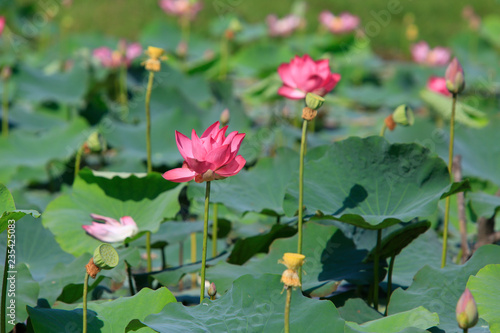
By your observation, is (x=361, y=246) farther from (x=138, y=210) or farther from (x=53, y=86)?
(x=53, y=86)

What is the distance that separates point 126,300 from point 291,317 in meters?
0.31

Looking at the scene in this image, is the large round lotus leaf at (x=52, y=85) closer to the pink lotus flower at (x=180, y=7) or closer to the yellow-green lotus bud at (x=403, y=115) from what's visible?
the pink lotus flower at (x=180, y=7)

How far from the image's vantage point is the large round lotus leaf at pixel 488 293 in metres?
0.95

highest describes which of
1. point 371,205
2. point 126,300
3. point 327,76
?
point 327,76

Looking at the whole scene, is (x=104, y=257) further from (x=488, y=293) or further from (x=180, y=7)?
(x=180, y=7)

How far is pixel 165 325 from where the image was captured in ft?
3.01

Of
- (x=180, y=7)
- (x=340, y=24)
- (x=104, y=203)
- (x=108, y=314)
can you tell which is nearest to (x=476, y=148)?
(x=104, y=203)

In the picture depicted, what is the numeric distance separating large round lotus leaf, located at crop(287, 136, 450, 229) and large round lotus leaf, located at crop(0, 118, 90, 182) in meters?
1.29

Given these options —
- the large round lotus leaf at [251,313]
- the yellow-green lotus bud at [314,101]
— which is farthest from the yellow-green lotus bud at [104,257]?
the yellow-green lotus bud at [314,101]

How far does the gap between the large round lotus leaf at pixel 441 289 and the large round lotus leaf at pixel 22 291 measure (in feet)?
2.28

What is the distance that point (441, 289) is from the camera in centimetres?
111

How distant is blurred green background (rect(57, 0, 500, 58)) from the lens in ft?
21.7

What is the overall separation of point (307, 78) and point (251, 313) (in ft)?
2.10

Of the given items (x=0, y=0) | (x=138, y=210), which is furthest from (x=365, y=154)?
(x=0, y=0)
